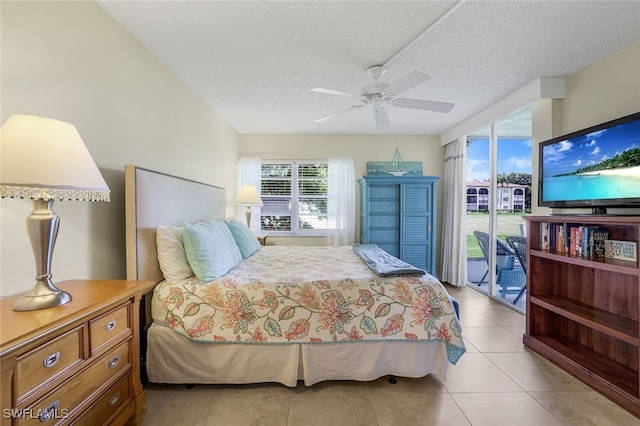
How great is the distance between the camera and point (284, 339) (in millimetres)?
1848

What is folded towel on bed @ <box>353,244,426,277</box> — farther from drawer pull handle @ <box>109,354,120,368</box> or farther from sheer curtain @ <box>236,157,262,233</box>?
sheer curtain @ <box>236,157,262,233</box>

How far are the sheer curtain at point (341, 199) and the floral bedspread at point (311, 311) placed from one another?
268 cm

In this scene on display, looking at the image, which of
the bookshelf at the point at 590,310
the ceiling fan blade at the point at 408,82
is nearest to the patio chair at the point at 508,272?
the bookshelf at the point at 590,310

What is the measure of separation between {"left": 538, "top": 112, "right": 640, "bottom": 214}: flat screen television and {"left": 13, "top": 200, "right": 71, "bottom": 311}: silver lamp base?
10.8ft

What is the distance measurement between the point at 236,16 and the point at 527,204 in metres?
3.56

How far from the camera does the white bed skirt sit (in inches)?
73.2

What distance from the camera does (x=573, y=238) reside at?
2188 millimetres

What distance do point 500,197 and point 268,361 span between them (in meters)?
3.57

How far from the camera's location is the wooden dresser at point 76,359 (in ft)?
2.82

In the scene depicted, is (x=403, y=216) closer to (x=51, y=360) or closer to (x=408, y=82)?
(x=408, y=82)

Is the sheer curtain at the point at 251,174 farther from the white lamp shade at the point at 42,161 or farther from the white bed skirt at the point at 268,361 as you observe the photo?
the white lamp shade at the point at 42,161

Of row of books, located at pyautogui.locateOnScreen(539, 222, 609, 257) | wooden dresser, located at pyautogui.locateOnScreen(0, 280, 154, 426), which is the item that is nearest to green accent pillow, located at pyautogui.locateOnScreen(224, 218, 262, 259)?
wooden dresser, located at pyautogui.locateOnScreen(0, 280, 154, 426)

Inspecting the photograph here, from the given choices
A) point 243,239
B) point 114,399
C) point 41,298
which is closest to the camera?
point 41,298

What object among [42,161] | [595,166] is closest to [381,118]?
[595,166]
